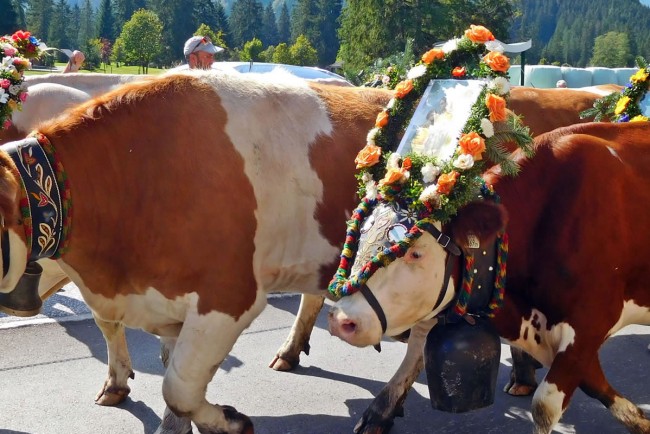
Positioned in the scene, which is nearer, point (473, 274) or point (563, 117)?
point (473, 274)

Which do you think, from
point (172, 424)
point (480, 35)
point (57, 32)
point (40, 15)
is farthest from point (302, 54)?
point (172, 424)

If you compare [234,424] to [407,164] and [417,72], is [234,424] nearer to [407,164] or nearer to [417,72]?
[407,164]

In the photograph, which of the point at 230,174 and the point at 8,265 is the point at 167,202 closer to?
the point at 230,174

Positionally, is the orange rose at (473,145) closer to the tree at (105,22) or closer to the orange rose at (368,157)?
the orange rose at (368,157)

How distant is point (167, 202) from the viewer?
3.34 metres

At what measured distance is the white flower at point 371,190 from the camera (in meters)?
3.25

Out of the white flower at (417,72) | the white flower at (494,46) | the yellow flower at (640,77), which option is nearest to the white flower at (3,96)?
the white flower at (417,72)

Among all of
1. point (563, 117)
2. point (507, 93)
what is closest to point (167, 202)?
point (507, 93)

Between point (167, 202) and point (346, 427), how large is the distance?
1745 millimetres

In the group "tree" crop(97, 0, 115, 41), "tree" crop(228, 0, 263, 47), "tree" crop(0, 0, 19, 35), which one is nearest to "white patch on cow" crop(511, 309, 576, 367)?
"tree" crop(0, 0, 19, 35)

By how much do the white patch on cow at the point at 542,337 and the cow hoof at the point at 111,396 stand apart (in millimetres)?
2298

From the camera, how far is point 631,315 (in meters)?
3.62

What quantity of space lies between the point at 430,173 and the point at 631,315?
133 centimetres

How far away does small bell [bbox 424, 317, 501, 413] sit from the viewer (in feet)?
10.7
